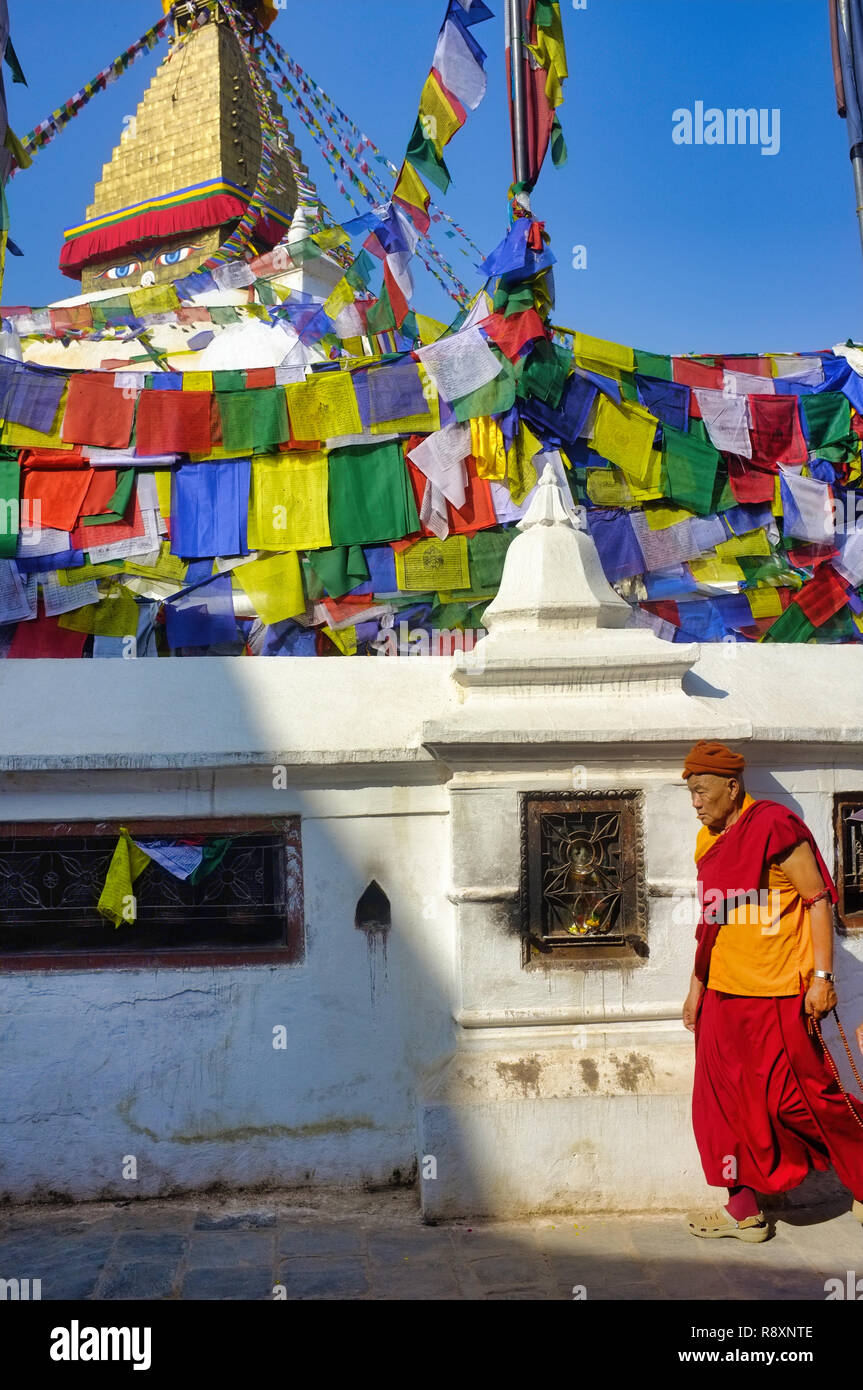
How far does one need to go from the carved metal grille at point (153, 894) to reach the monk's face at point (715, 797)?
→ 4.50 feet

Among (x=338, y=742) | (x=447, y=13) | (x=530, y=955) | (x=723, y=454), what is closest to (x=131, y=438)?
(x=447, y=13)

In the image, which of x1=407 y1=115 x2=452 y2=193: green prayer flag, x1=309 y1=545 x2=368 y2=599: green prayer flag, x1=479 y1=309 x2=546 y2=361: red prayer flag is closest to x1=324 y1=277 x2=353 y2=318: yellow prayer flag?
x1=407 y1=115 x2=452 y2=193: green prayer flag

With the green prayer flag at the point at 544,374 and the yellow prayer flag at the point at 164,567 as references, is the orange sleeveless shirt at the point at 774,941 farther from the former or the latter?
the yellow prayer flag at the point at 164,567

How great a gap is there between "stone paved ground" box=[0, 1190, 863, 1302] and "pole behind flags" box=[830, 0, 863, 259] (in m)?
8.33

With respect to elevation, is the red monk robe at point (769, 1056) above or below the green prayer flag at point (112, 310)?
below

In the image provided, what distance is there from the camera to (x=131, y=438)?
8.12 meters

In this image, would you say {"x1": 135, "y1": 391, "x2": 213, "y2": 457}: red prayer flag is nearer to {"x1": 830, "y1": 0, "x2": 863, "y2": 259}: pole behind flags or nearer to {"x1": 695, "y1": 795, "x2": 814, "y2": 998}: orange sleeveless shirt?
{"x1": 830, "y1": 0, "x2": 863, "y2": 259}: pole behind flags

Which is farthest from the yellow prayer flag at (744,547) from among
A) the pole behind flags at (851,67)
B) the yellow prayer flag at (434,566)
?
the pole behind flags at (851,67)

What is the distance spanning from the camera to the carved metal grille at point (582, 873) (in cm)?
387

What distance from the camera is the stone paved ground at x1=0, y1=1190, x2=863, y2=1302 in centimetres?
313

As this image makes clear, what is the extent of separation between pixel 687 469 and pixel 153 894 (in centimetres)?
593

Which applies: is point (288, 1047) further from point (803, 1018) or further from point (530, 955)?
point (803, 1018)

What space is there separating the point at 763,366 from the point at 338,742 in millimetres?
6416

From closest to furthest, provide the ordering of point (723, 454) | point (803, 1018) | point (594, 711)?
point (803, 1018) < point (594, 711) < point (723, 454)
